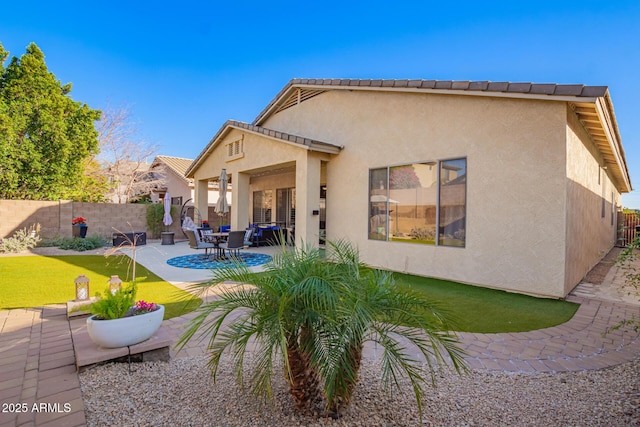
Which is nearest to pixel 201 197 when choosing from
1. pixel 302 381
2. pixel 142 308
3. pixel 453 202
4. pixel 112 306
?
pixel 453 202

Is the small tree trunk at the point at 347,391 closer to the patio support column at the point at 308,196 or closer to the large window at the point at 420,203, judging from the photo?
the large window at the point at 420,203

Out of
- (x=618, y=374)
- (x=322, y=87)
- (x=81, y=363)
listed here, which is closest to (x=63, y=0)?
(x=322, y=87)

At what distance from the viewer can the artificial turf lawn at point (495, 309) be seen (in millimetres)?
4934

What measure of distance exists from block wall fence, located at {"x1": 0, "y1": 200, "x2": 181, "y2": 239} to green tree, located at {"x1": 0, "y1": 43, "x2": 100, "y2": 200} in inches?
46.1

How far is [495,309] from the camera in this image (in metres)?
5.75

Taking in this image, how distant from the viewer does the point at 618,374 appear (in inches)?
133

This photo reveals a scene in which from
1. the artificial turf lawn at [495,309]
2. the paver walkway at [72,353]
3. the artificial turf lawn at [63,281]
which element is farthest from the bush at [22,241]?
the artificial turf lawn at [495,309]

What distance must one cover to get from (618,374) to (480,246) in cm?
404

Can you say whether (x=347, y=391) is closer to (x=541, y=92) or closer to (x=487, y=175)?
(x=487, y=175)

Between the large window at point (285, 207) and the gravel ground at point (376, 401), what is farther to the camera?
the large window at point (285, 207)

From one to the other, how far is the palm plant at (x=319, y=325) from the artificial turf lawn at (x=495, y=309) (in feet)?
6.98

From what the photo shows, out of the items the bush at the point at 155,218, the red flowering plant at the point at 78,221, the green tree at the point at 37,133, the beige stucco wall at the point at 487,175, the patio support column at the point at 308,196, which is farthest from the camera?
the bush at the point at 155,218

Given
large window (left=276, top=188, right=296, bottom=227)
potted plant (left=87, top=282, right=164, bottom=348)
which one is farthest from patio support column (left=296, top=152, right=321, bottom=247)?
large window (left=276, top=188, right=296, bottom=227)

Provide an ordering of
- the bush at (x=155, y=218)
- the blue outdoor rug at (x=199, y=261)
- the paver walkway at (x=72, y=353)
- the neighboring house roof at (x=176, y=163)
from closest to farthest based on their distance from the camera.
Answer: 1. the paver walkway at (x=72, y=353)
2. the blue outdoor rug at (x=199, y=261)
3. the bush at (x=155, y=218)
4. the neighboring house roof at (x=176, y=163)
